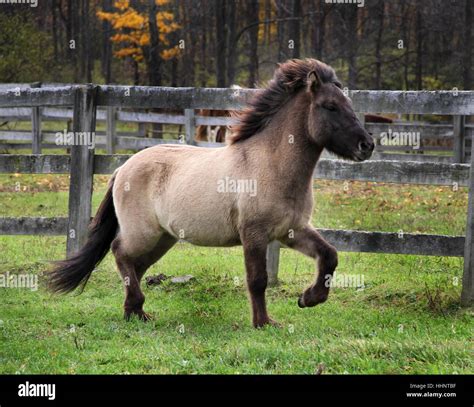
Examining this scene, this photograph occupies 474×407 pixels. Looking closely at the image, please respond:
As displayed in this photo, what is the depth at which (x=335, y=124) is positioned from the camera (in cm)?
648

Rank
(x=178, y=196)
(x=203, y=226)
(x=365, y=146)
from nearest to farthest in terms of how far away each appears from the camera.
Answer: (x=365, y=146) → (x=203, y=226) → (x=178, y=196)

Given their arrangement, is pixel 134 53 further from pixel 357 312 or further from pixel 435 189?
pixel 357 312

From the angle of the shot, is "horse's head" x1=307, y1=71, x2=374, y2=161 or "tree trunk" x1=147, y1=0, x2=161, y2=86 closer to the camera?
"horse's head" x1=307, y1=71, x2=374, y2=161

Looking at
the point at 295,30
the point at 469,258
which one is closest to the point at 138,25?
the point at 295,30

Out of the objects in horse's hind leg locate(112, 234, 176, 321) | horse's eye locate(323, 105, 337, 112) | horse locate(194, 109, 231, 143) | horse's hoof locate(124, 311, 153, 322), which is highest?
horse's eye locate(323, 105, 337, 112)

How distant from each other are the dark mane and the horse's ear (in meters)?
0.19

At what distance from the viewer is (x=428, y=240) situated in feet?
24.0

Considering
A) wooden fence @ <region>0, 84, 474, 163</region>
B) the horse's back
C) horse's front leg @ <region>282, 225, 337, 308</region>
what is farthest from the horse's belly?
wooden fence @ <region>0, 84, 474, 163</region>

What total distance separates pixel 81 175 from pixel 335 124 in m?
3.61

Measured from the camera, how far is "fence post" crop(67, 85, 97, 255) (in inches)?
348

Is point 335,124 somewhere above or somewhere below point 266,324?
above

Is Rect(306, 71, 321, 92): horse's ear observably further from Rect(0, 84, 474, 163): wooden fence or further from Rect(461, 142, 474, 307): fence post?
Rect(0, 84, 474, 163): wooden fence

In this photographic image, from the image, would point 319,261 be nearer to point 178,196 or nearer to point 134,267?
point 178,196
